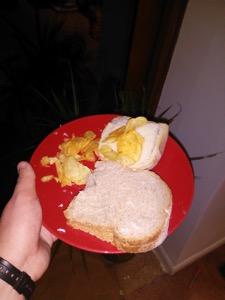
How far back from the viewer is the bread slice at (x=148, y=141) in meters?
1.31

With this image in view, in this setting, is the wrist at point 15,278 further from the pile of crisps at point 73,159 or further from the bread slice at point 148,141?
the bread slice at point 148,141

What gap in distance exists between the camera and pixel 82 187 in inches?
51.5

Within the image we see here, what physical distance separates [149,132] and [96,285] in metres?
1.47

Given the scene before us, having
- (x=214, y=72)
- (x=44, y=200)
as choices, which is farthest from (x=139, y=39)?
(x=44, y=200)

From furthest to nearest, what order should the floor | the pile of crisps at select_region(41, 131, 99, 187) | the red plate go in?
the floor < the pile of crisps at select_region(41, 131, 99, 187) < the red plate

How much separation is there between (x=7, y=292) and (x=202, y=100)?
4.15ft

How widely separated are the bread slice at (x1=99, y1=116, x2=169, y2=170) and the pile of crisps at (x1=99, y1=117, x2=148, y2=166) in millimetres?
22

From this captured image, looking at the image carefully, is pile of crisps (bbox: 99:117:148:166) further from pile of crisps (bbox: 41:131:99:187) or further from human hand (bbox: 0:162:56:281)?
human hand (bbox: 0:162:56:281)

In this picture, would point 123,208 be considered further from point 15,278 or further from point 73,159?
point 15,278

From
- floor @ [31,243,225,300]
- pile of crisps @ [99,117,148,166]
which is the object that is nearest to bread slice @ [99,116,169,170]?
pile of crisps @ [99,117,148,166]

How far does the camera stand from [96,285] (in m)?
2.24

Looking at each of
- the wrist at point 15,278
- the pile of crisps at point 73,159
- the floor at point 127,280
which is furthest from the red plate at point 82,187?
the floor at point 127,280

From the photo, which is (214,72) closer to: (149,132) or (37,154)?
(149,132)

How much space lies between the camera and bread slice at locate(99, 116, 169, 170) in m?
1.31
